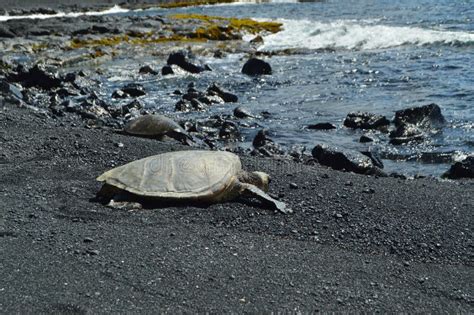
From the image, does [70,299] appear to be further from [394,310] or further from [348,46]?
[348,46]

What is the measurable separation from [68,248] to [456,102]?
10.7m

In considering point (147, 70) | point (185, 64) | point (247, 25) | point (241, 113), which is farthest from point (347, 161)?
point (247, 25)

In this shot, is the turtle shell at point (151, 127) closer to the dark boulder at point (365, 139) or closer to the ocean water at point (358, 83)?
Result: the ocean water at point (358, 83)

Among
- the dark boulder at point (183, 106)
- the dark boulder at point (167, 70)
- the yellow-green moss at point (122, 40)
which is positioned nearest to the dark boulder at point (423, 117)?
the dark boulder at point (183, 106)

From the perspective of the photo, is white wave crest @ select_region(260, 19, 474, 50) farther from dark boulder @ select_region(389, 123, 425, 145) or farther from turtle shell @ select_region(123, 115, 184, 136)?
turtle shell @ select_region(123, 115, 184, 136)

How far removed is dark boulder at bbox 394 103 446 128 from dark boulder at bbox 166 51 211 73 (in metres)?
9.73

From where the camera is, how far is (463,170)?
8.43 meters

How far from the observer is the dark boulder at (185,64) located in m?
20.1

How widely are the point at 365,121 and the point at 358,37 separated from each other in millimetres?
16504

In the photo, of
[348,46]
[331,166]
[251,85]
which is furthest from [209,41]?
[331,166]

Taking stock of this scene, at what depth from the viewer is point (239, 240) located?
18.0ft

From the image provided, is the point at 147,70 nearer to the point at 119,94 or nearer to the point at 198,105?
the point at 119,94

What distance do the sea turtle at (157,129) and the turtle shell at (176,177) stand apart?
11.9ft

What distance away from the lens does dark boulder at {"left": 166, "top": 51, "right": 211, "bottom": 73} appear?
2008cm
